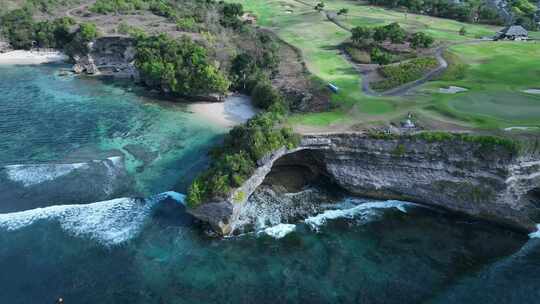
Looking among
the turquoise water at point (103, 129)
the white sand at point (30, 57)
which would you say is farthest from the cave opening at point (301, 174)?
the white sand at point (30, 57)

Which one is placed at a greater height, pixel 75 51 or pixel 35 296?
→ pixel 75 51

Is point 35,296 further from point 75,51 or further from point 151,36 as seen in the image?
point 75,51

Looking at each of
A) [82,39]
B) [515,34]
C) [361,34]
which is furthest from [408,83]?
[82,39]

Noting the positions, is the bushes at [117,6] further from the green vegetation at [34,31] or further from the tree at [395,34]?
the tree at [395,34]

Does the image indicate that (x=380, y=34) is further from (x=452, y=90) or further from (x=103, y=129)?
(x=103, y=129)

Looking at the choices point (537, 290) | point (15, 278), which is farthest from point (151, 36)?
point (537, 290)

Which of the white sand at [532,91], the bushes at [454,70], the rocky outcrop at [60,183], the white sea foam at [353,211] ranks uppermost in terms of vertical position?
the bushes at [454,70]
